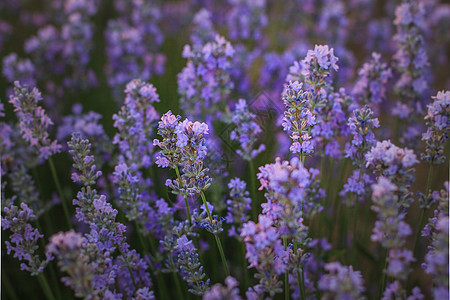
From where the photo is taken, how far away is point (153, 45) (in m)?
3.30

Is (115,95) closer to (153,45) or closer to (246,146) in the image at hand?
(153,45)

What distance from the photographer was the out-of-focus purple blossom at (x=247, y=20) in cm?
304

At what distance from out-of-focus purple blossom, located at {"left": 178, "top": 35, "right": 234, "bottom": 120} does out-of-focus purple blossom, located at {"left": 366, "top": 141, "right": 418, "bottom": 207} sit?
102 centimetres

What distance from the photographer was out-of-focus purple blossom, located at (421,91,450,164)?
146 centimetres

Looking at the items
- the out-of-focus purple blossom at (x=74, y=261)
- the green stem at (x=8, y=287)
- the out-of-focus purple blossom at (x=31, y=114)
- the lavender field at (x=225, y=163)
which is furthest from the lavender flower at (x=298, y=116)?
the green stem at (x=8, y=287)

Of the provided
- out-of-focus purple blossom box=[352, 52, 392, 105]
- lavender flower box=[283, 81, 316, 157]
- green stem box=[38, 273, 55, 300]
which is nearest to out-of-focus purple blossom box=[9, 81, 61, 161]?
green stem box=[38, 273, 55, 300]

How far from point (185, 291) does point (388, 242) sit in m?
1.05

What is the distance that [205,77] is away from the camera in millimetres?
2141

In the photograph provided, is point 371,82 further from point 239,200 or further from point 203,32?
point 203,32

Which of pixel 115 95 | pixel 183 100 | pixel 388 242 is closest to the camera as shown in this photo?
pixel 388 242

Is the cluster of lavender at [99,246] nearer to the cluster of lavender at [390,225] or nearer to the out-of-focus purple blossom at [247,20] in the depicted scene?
the cluster of lavender at [390,225]

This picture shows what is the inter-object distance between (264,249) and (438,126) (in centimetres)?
80

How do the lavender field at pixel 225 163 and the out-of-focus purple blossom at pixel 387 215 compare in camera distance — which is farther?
the lavender field at pixel 225 163

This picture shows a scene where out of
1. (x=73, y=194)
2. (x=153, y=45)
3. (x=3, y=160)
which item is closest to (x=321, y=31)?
(x=153, y=45)
